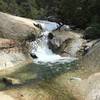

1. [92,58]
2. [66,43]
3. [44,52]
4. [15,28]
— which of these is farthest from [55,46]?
[92,58]

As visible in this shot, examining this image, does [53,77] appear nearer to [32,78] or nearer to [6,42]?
[32,78]

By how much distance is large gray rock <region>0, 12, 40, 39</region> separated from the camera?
2270 centimetres

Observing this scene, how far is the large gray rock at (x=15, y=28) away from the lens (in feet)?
74.5

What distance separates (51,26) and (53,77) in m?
12.9

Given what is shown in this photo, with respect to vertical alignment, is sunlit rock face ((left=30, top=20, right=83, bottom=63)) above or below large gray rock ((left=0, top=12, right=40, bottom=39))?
Answer: below

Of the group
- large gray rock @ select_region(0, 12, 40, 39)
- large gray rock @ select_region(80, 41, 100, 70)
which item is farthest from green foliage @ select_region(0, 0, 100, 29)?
large gray rock @ select_region(0, 12, 40, 39)

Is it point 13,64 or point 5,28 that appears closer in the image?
point 13,64

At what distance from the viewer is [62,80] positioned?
52.0 ft

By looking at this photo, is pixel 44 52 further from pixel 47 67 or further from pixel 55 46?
pixel 47 67

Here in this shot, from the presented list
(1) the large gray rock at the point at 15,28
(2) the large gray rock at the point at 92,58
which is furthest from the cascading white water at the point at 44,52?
(2) the large gray rock at the point at 92,58

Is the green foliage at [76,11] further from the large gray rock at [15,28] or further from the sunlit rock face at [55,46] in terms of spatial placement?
the large gray rock at [15,28]

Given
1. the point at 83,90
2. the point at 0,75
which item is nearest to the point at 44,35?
the point at 0,75

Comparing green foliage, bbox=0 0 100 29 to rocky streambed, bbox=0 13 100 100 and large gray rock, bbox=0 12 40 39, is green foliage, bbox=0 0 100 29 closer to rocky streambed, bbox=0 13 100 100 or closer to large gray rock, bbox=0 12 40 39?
rocky streambed, bbox=0 13 100 100

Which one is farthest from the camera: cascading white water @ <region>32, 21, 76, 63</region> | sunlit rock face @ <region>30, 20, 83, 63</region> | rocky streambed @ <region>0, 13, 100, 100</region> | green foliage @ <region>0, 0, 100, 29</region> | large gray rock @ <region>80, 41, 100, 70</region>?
green foliage @ <region>0, 0, 100, 29</region>
